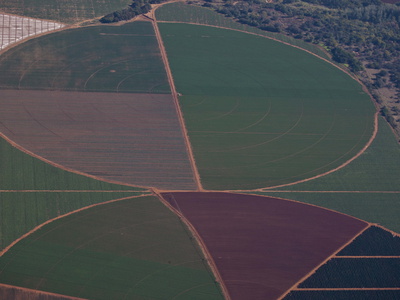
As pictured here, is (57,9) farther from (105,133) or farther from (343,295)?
(343,295)

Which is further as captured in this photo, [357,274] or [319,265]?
[319,265]

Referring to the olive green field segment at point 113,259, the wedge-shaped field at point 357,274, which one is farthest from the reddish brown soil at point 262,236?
the olive green field segment at point 113,259

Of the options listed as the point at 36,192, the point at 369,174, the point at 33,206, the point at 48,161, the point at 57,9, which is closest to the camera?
the point at 33,206

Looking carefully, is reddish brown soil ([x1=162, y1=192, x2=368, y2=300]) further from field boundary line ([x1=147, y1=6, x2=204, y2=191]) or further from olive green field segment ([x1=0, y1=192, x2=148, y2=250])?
olive green field segment ([x1=0, y1=192, x2=148, y2=250])

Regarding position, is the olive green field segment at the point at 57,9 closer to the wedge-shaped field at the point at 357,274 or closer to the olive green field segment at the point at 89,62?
the olive green field segment at the point at 89,62

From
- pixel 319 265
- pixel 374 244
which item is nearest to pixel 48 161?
pixel 319 265

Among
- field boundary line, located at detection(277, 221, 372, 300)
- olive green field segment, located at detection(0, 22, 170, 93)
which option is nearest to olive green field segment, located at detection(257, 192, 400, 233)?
field boundary line, located at detection(277, 221, 372, 300)
